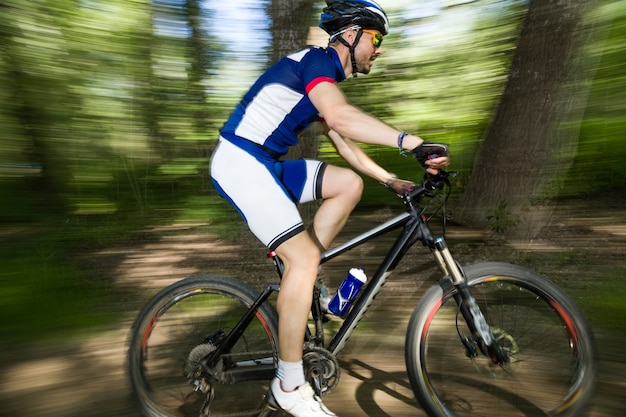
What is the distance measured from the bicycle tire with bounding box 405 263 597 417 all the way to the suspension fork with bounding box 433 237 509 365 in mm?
43

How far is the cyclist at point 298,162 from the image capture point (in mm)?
2164

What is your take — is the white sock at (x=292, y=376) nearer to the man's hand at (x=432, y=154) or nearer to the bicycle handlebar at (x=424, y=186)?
the bicycle handlebar at (x=424, y=186)

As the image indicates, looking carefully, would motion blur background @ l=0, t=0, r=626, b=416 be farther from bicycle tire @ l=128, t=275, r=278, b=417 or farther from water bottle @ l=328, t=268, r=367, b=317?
water bottle @ l=328, t=268, r=367, b=317

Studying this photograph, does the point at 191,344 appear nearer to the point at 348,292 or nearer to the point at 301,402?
the point at 301,402

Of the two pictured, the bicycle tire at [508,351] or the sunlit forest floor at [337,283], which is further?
the sunlit forest floor at [337,283]

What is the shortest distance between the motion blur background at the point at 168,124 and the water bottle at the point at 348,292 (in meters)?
1.90

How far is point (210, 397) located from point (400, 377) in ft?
4.20

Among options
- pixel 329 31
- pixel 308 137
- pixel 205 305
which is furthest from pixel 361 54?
pixel 308 137

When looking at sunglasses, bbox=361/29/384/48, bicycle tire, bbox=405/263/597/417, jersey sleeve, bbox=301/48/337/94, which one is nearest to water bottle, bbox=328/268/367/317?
bicycle tire, bbox=405/263/597/417

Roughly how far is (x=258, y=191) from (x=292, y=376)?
1.01 metres

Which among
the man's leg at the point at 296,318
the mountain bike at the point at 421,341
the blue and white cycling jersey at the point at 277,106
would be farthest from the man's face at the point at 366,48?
the man's leg at the point at 296,318

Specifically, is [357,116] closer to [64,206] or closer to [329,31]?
[329,31]

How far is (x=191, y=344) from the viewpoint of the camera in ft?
8.58

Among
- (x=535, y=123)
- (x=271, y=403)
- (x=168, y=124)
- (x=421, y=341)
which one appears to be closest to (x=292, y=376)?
(x=271, y=403)
